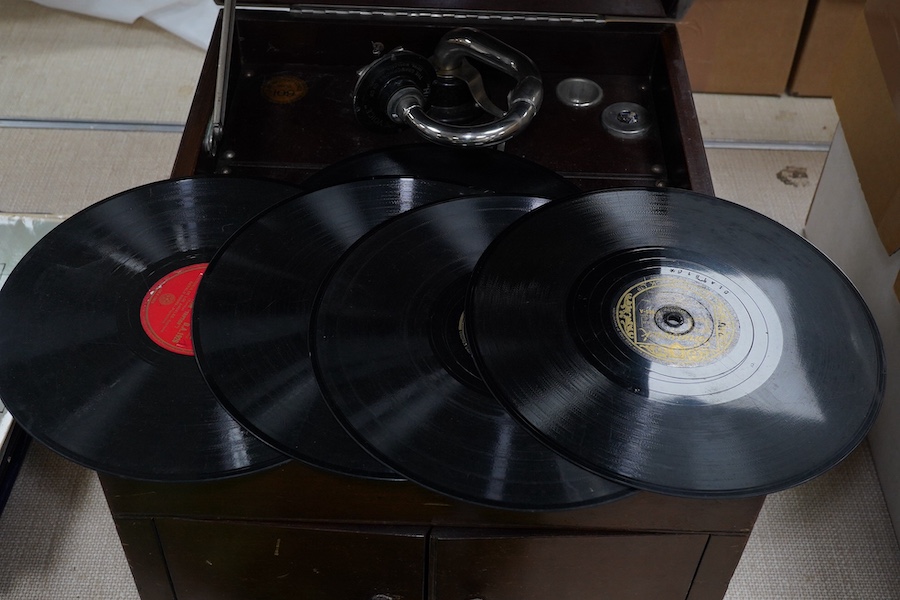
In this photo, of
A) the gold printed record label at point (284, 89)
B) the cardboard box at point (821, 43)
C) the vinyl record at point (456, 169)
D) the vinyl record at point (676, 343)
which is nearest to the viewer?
the vinyl record at point (676, 343)

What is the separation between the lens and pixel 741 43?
1.83m

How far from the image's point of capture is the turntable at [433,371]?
76cm

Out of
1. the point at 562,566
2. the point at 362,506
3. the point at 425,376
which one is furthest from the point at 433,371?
the point at 562,566

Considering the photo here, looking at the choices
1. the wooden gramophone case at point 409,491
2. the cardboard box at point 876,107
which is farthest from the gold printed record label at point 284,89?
the cardboard box at point 876,107

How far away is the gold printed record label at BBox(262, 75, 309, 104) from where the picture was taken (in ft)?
4.01

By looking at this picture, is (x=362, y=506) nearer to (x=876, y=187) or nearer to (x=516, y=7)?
(x=516, y=7)

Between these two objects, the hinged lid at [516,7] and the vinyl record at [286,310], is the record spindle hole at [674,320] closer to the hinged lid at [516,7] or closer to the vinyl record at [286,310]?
the vinyl record at [286,310]

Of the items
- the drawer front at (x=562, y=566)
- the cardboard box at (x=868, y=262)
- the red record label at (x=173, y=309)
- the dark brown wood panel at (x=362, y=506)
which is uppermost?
the red record label at (x=173, y=309)

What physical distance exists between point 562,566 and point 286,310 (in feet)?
1.10

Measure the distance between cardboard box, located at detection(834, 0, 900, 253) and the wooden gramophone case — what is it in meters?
0.27

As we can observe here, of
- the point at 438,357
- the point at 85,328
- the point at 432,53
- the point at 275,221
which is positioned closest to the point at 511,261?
the point at 438,357

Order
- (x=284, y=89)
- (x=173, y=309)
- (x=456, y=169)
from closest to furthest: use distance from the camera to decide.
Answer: (x=173, y=309)
(x=456, y=169)
(x=284, y=89)

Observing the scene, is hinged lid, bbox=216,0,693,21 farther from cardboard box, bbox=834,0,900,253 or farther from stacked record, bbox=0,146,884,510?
stacked record, bbox=0,146,884,510

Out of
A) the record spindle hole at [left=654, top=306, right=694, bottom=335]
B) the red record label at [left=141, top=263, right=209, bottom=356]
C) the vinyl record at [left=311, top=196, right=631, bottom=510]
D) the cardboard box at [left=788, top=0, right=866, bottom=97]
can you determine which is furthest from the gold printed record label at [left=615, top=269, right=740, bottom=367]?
the cardboard box at [left=788, top=0, right=866, bottom=97]
